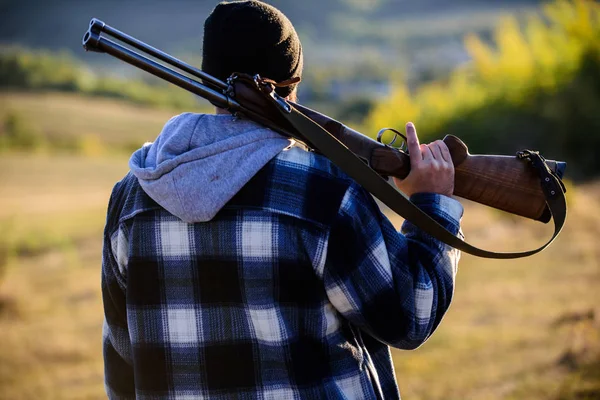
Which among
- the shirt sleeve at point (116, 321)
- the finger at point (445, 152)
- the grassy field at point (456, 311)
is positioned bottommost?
the grassy field at point (456, 311)

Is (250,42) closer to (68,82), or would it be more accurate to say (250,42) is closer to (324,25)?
(68,82)

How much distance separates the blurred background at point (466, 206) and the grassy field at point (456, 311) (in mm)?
20

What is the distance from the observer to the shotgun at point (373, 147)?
6.50ft

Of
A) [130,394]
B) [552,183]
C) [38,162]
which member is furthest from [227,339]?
[38,162]

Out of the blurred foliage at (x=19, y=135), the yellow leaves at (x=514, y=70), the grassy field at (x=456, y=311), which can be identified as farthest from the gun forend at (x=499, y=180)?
the blurred foliage at (x=19, y=135)

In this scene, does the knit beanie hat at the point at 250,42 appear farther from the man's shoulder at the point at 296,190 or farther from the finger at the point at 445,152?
the finger at the point at 445,152

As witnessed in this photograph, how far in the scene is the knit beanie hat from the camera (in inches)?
74.1

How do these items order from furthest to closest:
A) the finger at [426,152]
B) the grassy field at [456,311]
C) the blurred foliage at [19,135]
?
the blurred foliage at [19,135] < the grassy field at [456,311] < the finger at [426,152]

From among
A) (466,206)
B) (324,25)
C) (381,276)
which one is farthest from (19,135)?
(324,25)

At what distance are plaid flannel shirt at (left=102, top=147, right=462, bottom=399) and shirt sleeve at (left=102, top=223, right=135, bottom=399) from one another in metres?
0.08

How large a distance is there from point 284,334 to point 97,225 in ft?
32.7

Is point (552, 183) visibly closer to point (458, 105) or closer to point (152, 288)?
point (152, 288)

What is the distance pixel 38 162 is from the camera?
47.9 feet

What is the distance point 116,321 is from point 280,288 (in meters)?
0.67
